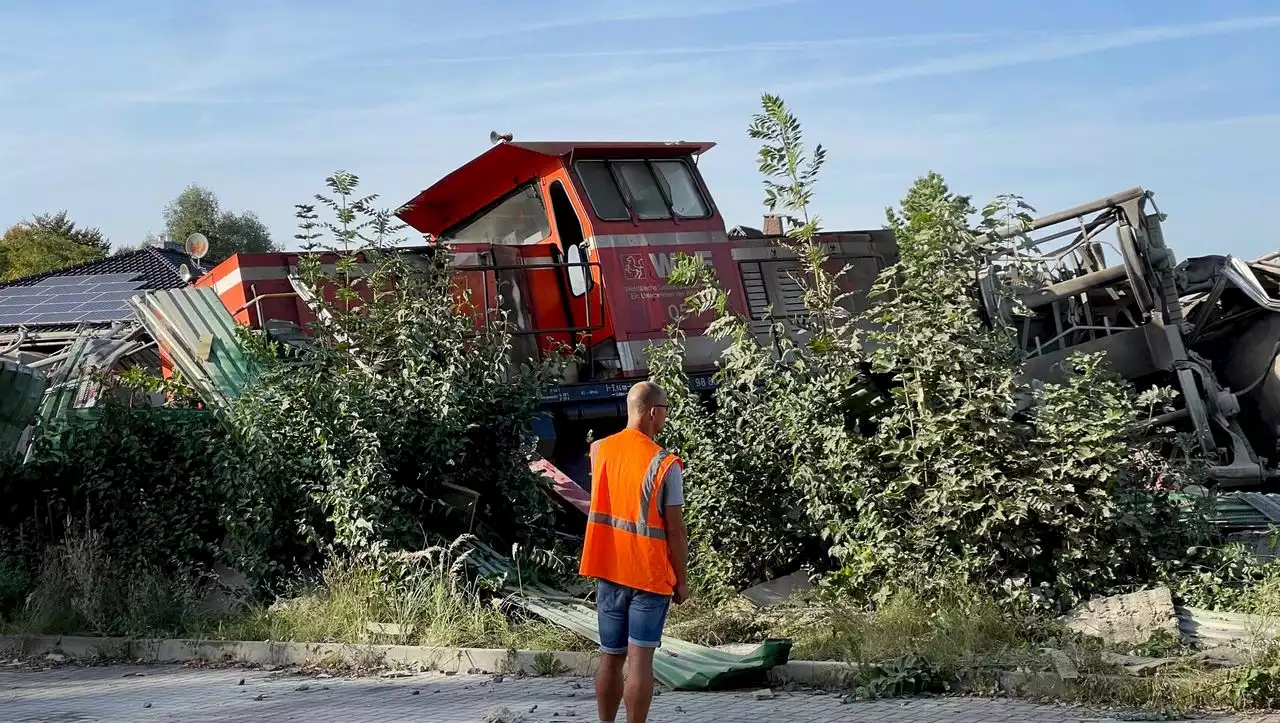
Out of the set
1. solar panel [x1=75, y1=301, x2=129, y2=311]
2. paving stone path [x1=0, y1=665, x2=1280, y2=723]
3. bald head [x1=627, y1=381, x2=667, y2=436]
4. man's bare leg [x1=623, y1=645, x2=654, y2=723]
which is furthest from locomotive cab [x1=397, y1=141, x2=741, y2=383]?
solar panel [x1=75, y1=301, x2=129, y2=311]

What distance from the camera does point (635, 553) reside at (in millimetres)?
5492

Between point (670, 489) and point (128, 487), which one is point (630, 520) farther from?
point (128, 487)

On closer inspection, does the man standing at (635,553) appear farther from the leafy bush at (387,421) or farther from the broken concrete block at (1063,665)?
the leafy bush at (387,421)

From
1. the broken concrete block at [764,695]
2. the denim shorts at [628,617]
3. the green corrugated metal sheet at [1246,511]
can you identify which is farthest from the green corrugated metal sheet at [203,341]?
the green corrugated metal sheet at [1246,511]

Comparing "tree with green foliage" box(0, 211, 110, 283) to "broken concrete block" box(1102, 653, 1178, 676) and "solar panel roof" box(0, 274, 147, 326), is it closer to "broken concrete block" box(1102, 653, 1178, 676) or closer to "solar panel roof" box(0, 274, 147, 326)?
"solar panel roof" box(0, 274, 147, 326)

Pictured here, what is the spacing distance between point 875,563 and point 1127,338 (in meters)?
5.67

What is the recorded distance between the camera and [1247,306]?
519 inches

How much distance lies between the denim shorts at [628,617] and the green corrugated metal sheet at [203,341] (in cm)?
565

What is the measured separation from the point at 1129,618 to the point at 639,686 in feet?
11.5

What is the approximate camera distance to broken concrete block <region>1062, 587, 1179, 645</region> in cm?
731

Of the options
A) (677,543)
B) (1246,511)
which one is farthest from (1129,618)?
(677,543)

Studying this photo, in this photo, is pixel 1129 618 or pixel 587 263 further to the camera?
Result: pixel 587 263

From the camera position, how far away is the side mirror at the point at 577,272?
39.6 ft

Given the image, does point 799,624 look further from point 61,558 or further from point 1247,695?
point 61,558
